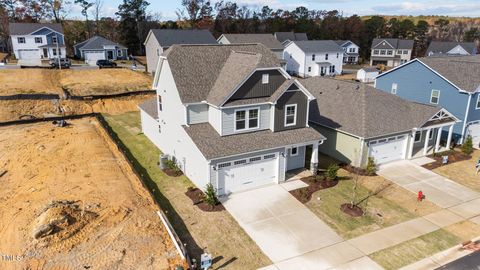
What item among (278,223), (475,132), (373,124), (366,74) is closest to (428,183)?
(373,124)

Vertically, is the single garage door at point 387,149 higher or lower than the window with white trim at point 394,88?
lower

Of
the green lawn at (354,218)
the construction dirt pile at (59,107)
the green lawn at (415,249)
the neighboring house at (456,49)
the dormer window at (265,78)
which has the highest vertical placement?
the neighboring house at (456,49)

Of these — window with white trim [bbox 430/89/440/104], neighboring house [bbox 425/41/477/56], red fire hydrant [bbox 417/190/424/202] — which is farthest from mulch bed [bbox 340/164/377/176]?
neighboring house [bbox 425/41/477/56]

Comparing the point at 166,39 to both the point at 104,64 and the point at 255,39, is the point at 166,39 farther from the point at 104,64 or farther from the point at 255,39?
the point at 255,39

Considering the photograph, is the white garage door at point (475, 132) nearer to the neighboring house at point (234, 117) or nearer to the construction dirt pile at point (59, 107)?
the neighboring house at point (234, 117)

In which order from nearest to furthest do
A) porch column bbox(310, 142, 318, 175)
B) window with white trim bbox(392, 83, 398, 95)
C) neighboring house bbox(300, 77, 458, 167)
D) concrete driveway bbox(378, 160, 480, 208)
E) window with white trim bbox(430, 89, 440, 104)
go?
concrete driveway bbox(378, 160, 480, 208) → porch column bbox(310, 142, 318, 175) → neighboring house bbox(300, 77, 458, 167) → window with white trim bbox(430, 89, 440, 104) → window with white trim bbox(392, 83, 398, 95)

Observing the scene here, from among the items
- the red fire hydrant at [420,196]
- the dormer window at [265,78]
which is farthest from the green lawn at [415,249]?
the dormer window at [265,78]

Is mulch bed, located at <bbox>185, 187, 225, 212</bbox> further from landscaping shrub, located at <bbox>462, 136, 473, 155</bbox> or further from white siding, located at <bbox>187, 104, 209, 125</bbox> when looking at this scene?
landscaping shrub, located at <bbox>462, 136, 473, 155</bbox>
